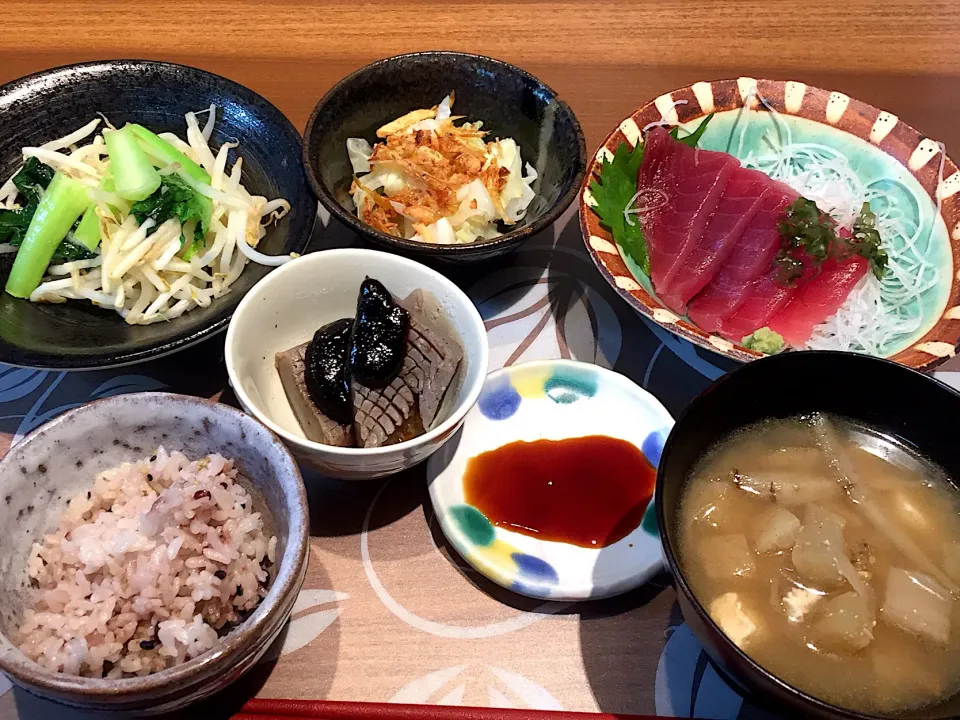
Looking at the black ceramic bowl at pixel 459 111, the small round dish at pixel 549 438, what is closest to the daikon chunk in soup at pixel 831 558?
the small round dish at pixel 549 438

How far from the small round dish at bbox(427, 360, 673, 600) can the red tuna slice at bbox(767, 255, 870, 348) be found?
0.42 m

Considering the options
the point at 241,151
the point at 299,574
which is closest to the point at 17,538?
the point at 299,574

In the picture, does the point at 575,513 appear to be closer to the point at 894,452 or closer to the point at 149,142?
the point at 894,452

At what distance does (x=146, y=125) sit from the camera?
1982mm

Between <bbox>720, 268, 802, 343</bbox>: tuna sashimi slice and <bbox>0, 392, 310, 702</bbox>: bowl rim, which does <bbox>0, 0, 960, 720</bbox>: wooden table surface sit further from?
<bbox>0, 392, 310, 702</bbox>: bowl rim

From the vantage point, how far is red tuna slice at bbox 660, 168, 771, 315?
1.78 m

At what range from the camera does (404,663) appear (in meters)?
1.33

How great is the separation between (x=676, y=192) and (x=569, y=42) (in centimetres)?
97

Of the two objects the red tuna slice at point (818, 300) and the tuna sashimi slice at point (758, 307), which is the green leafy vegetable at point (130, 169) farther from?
the red tuna slice at point (818, 300)

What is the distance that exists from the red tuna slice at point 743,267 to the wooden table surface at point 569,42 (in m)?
0.64

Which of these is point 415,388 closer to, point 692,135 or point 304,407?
point 304,407

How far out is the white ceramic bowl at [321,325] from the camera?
1.34 m

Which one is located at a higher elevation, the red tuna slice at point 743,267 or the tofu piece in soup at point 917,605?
the red tuna slice at point 743,267

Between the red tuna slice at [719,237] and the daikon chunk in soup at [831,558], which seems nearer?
the daikon chunk in soup at [831,558]
